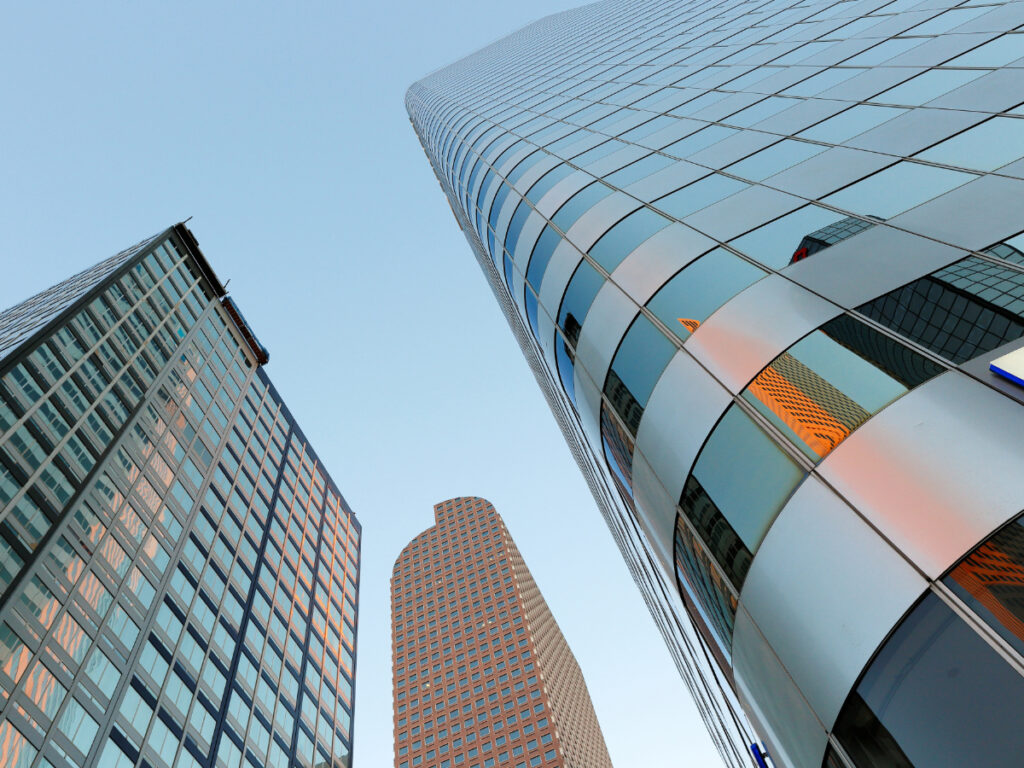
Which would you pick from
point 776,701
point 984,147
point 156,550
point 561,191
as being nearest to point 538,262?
point 561,191

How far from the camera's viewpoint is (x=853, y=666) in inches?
270

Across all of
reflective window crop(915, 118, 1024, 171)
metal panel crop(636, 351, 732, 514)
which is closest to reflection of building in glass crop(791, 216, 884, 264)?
reflective window crop(915, 118, 1024, 171)

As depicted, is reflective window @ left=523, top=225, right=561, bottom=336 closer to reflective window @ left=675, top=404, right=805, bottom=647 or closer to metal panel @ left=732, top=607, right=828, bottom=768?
reflective window @ left=675, top=404, right=805, bottom=647

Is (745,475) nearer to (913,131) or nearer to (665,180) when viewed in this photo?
(913,131)

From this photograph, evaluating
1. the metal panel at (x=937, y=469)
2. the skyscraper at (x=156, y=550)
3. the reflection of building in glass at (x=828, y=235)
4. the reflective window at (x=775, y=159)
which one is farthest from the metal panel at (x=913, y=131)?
the skyscraper at (x=156, y=550)

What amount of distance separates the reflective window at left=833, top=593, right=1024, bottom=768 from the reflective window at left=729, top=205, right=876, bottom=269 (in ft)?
20.2

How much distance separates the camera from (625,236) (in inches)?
565

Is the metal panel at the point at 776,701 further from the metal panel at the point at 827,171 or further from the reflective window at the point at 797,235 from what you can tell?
the metal panel at the point at 827,171

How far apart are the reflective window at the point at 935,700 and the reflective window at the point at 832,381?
235 centimetres

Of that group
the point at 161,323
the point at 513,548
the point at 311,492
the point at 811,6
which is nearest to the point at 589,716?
the point at 513,548

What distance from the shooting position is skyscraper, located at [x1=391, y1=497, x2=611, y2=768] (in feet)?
364

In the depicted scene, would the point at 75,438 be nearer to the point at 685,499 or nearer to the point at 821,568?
the point at 685,499

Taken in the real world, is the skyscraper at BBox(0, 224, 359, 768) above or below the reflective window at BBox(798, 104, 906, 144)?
above

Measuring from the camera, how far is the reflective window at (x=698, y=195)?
13469mm
